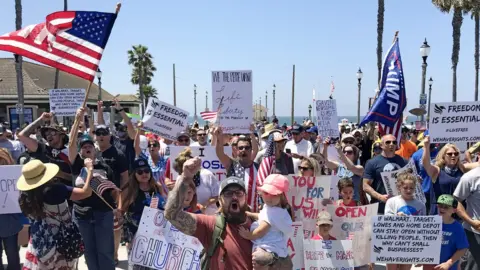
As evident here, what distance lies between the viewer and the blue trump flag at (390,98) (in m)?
6.82

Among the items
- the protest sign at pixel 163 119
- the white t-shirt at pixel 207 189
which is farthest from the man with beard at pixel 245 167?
the protest sign at pixel 163 119

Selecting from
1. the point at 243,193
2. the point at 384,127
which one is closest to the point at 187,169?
the point at 243,193

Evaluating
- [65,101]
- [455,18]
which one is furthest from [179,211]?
[455,18]

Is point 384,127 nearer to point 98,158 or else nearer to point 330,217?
point 330,217

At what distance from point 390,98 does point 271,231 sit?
173 inches

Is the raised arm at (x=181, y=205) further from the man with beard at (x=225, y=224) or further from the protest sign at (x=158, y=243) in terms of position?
the protest sign at (x=158, y=243)

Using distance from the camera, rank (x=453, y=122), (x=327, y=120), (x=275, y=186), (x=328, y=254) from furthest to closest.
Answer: (x=327, y=120) < (x=453, y=122) < (x=328, y=254) < (x=275, y=186)

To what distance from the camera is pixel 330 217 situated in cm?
491

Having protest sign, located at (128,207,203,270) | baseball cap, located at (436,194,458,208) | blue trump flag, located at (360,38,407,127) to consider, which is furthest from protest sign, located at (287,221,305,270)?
blue trump flag, located at (360,38,407,127)

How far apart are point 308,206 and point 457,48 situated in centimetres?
2728

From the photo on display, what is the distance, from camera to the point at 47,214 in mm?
3977

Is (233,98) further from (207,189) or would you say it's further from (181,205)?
(181,205)

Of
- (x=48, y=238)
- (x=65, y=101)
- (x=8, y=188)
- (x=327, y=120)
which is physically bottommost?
(x=48, y=238)

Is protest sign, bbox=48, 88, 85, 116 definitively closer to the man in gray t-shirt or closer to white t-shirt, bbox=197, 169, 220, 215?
white t-shirt, bbox=197, 169, 220, 215
